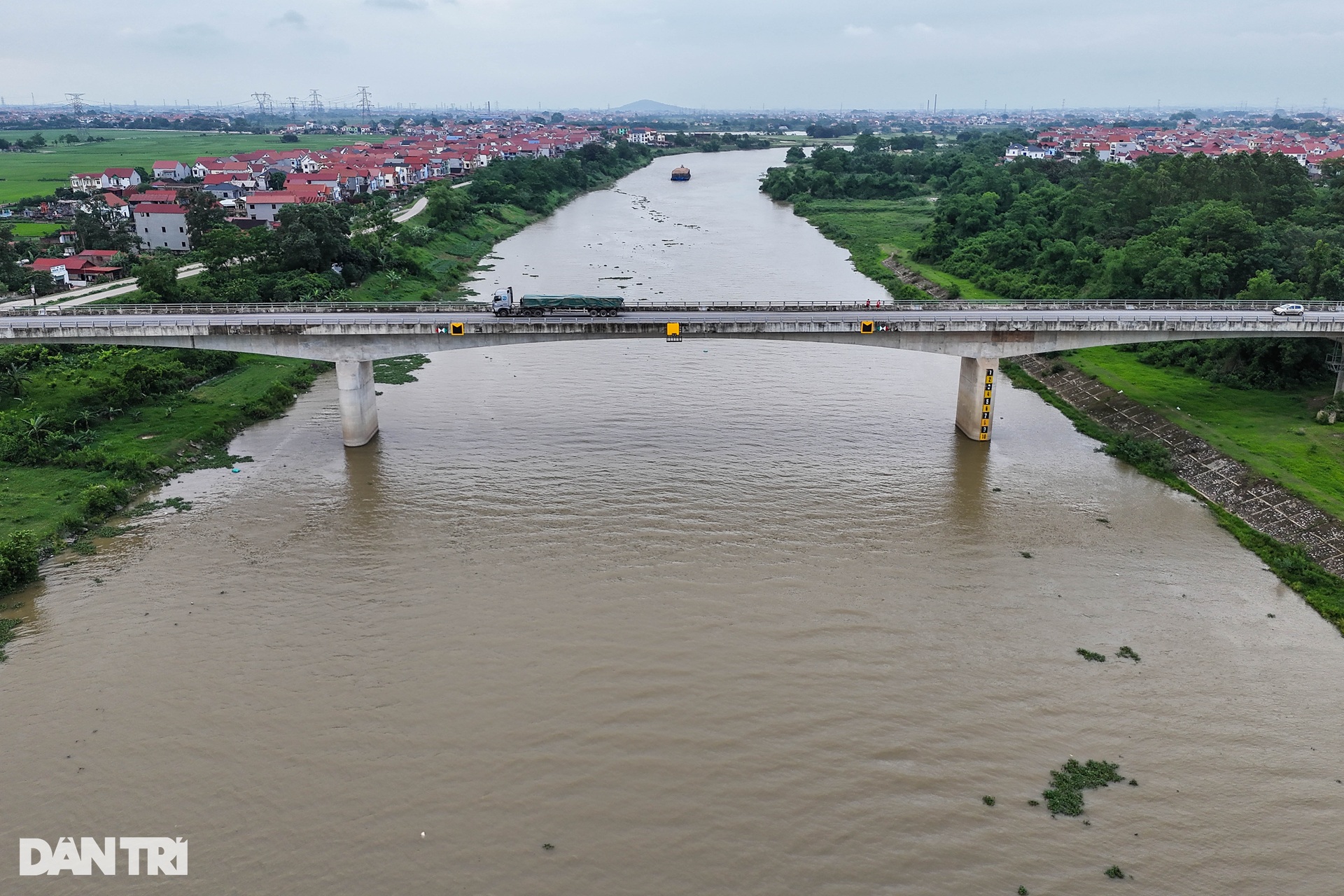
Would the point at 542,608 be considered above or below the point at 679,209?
below

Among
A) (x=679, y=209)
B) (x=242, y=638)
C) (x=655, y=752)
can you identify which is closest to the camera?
(x=655, y=752)

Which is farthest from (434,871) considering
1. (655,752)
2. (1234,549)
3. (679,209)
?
(679,209)

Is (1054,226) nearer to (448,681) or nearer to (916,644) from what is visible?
(916,644)

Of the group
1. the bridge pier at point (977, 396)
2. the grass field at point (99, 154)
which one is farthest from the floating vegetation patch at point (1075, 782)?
the grass field at point (99, 154)

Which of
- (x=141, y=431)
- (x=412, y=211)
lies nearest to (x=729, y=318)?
(x=141, y=431)

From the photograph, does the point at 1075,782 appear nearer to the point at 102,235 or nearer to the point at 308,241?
the point at 308,241

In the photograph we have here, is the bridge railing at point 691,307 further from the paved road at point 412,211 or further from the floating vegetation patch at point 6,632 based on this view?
the paved road at point 412,211

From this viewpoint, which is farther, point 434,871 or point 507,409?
point 507,409

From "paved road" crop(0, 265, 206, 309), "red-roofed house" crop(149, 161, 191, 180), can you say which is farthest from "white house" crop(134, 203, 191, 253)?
"red-roofed house" crop(149, 161, 191, 180)
